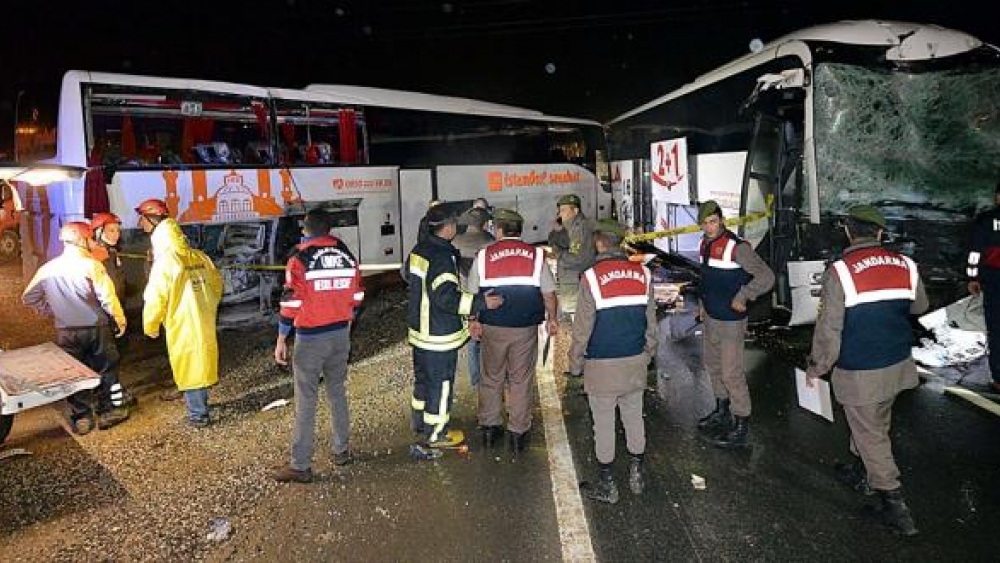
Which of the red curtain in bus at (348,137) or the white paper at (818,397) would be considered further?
the red curtain in bus at (348,137)

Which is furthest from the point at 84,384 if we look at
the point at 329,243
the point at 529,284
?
the point at 529,284

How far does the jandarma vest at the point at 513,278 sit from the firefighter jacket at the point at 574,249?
2.01 meters

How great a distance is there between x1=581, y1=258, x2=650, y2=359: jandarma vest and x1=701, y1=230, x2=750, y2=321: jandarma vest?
1.08 meters

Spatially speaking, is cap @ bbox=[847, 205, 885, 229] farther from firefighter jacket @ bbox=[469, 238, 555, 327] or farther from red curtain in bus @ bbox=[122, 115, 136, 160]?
red curtain in bus @ bbox=[122, 115, 136, 160]

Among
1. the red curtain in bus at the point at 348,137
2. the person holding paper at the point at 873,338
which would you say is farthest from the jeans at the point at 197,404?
the red curtain in bus at the point at 348,137

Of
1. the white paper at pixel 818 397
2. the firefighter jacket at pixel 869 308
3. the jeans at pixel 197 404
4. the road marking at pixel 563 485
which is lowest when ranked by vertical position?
the road marking at pixel 563 485

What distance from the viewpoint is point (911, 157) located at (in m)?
7.40

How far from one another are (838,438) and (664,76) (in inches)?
1444

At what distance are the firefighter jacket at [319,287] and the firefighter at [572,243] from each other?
2.81 metres

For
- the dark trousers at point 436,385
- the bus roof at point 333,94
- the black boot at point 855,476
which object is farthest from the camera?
the bus roof at point 333,94

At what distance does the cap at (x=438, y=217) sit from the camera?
4.93 m

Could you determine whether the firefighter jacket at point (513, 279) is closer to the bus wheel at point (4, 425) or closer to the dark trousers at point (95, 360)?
the dark trousers at point (95, 360)

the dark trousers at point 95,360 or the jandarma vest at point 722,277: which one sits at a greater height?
the jandarma vest at point 722,277

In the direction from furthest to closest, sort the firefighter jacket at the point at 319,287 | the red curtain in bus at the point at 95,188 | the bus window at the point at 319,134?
the bus window at the point at 319,134 < the red curtain in bus at the point at 95,188 < the firefighter jacket at the point at 319,287
